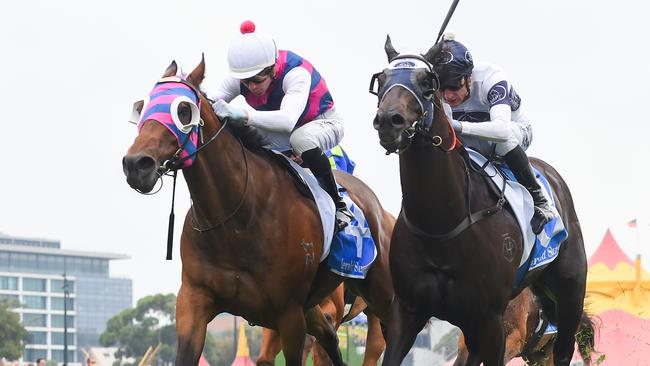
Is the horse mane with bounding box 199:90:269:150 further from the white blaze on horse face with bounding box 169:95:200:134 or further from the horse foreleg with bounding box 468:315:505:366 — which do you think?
the horse foreleg with bounding box 468:315:505:366

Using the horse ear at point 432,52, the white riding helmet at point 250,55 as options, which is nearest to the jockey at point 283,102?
the white riding helmet at point 250,55

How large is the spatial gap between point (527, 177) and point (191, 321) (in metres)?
2.89

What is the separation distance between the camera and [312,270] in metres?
10.2

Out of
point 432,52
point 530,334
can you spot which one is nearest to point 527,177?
point 432,52

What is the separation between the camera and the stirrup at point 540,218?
33.2ft

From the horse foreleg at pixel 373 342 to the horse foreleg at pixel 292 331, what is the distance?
2418 millimetres

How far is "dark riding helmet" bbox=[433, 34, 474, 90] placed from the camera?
9.86 metres

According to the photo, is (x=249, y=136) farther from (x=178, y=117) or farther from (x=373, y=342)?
(x=373, y=342)

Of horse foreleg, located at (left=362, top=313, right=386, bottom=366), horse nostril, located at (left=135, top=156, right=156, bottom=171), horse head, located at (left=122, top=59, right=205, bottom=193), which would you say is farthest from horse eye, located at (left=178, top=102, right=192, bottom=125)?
horse foreleg, located at (left=362, top=313, right=386, bottom=366)

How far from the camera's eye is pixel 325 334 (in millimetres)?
11898

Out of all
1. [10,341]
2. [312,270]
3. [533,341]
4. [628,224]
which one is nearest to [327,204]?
[312,270]

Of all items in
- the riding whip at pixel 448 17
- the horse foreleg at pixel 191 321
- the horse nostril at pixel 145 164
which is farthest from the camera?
the riding whip at pixel 448 17

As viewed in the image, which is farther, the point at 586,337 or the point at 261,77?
the point at 586,337

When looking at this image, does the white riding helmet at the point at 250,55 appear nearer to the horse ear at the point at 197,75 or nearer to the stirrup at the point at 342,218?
the horse ear at the point at 197,75
